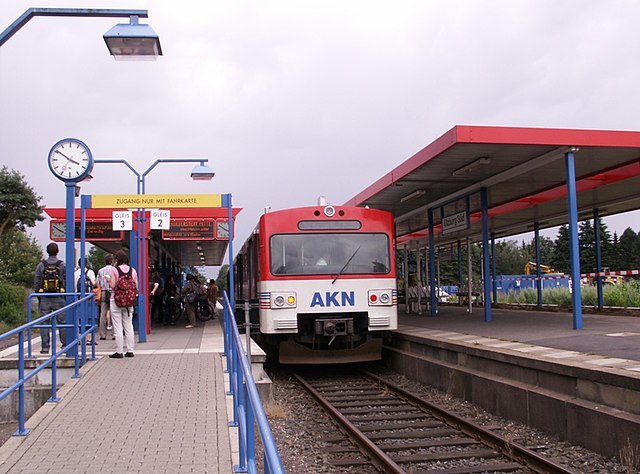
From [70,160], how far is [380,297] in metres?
5.71

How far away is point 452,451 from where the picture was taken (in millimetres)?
7332

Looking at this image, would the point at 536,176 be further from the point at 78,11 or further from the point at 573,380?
the point at 78,11

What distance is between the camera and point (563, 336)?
36.3ft

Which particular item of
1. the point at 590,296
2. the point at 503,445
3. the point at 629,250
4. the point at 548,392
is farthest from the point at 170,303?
the point at 629,250

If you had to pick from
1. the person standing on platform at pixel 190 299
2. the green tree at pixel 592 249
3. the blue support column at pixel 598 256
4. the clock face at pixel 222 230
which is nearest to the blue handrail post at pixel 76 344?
the person standing on platform at pixel 190 299

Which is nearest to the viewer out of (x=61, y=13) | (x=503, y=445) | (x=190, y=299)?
(x=503, y=445)

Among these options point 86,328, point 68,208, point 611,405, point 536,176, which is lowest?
point 611,405

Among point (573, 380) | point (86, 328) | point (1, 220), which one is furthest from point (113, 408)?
point (1, 220)

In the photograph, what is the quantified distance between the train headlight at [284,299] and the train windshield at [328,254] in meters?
0.38

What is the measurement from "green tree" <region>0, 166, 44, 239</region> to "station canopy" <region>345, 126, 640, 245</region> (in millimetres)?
20074

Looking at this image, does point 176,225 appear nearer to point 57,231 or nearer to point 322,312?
point 57,231

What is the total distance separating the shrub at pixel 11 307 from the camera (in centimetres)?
2247

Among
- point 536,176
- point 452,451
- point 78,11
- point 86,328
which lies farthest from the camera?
point 536,176

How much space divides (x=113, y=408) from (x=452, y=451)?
12.0 ft
